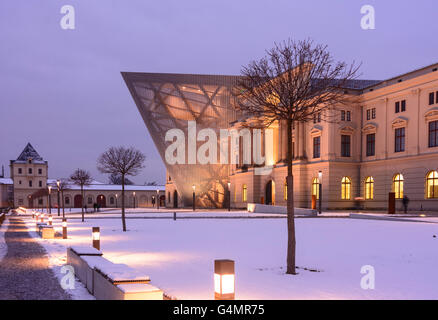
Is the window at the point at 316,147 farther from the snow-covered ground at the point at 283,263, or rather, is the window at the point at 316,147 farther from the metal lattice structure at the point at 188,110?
the snow-covered ground at the point at 283,263

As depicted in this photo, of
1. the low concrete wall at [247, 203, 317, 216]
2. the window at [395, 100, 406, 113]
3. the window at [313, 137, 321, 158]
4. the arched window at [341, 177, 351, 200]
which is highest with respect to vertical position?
the window at [395, 100, 406, 113]

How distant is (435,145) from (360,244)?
28.0m

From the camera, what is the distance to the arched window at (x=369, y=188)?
45200 mm

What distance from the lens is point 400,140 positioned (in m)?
42.2

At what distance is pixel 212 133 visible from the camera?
65.5 metres

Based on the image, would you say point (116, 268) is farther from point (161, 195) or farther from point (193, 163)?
point (161, 195)

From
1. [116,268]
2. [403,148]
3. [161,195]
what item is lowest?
[161,195]

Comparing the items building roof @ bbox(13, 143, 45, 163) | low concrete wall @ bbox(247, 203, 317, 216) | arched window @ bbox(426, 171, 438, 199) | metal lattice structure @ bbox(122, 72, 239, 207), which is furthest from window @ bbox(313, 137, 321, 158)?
building roof @ bbox(13, 143, 45, 163)

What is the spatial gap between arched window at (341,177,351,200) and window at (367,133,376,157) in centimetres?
378

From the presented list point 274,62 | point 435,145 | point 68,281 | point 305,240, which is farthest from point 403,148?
point 68,281

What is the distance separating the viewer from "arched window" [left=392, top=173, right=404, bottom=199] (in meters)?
41.4

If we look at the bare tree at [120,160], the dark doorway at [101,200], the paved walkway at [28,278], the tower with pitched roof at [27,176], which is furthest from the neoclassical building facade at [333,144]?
the tower with pitched roof at [27,176]

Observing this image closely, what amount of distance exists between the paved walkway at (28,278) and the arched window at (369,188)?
127 ft

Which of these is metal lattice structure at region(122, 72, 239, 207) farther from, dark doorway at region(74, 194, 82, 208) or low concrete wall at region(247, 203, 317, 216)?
dark doorway at region(74, 194, 82, 208)
